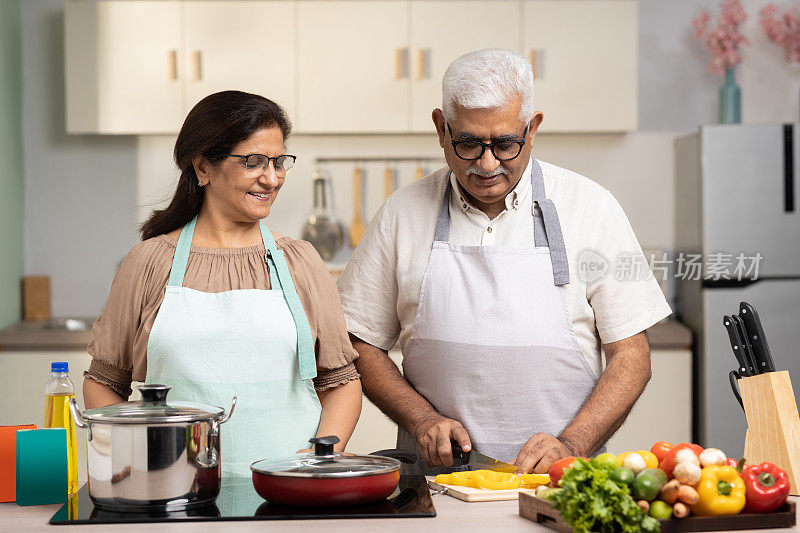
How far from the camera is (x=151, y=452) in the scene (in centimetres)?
123

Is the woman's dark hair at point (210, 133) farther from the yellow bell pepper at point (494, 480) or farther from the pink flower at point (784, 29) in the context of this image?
the pink flower at point (784, 29)

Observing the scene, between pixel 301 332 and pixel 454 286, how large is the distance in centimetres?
34

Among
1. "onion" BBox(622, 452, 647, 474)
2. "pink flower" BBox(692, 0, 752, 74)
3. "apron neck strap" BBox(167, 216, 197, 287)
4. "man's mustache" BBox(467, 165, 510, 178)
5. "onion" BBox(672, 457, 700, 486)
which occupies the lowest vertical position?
"onion" BBox(672, 457, 700, 486)

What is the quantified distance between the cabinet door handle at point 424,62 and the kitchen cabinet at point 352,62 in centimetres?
5

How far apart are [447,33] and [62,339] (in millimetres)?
1914

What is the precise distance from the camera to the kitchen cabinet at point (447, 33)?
12.0 feet

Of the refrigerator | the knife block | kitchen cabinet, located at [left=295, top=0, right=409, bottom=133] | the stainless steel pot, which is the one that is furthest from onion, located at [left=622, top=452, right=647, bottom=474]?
kitchen cabinet, located at [left=295, top=0, right=409, bottom=133]

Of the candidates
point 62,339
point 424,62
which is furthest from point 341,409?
point 424,62

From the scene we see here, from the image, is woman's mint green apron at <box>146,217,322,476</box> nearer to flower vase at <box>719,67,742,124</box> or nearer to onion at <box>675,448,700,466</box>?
onion at <box>675,448,700,466</box>

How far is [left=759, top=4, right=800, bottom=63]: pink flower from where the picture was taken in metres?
3.80

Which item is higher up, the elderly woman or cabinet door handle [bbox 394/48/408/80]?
cabinet door handle [bbox 394/48/408/80]

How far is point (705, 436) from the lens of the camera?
3.46 metres

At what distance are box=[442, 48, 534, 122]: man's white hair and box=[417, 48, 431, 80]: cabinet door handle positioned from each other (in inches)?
78.8

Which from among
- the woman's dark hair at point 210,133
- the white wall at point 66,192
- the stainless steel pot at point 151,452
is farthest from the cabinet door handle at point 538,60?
the stainless steel pot at point 151,452
